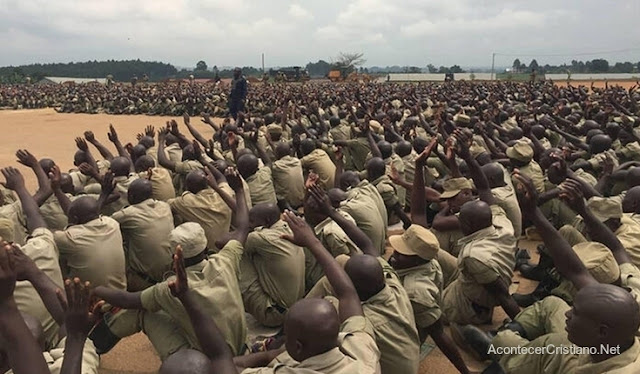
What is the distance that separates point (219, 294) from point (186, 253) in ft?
1.12

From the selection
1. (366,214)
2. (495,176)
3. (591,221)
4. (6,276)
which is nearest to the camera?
(6,276)

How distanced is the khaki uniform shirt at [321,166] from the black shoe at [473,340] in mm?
3831

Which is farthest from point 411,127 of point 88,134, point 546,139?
point 88,134

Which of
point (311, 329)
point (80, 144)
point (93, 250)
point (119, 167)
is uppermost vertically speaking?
point (80, 144)

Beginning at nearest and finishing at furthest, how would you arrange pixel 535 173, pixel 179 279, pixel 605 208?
pixel 179 279 < pixel 605 208 < pixel 535 173

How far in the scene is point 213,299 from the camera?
10.6ft

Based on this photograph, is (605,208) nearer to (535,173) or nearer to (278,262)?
(278,262)

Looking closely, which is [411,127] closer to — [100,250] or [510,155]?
[510,155]

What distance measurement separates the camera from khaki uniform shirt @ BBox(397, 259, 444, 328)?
3629 mm

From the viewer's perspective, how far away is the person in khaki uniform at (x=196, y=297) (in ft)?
10.5

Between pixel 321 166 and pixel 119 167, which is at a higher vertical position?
pixel 119 167

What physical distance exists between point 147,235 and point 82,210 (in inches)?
30.7

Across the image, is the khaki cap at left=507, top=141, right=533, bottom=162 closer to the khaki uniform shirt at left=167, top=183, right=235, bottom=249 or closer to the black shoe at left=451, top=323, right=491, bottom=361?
the black shoe at left=451, top=323, right=491, bottom=361

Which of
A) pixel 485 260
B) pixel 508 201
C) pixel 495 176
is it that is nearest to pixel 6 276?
pixel 485 260
